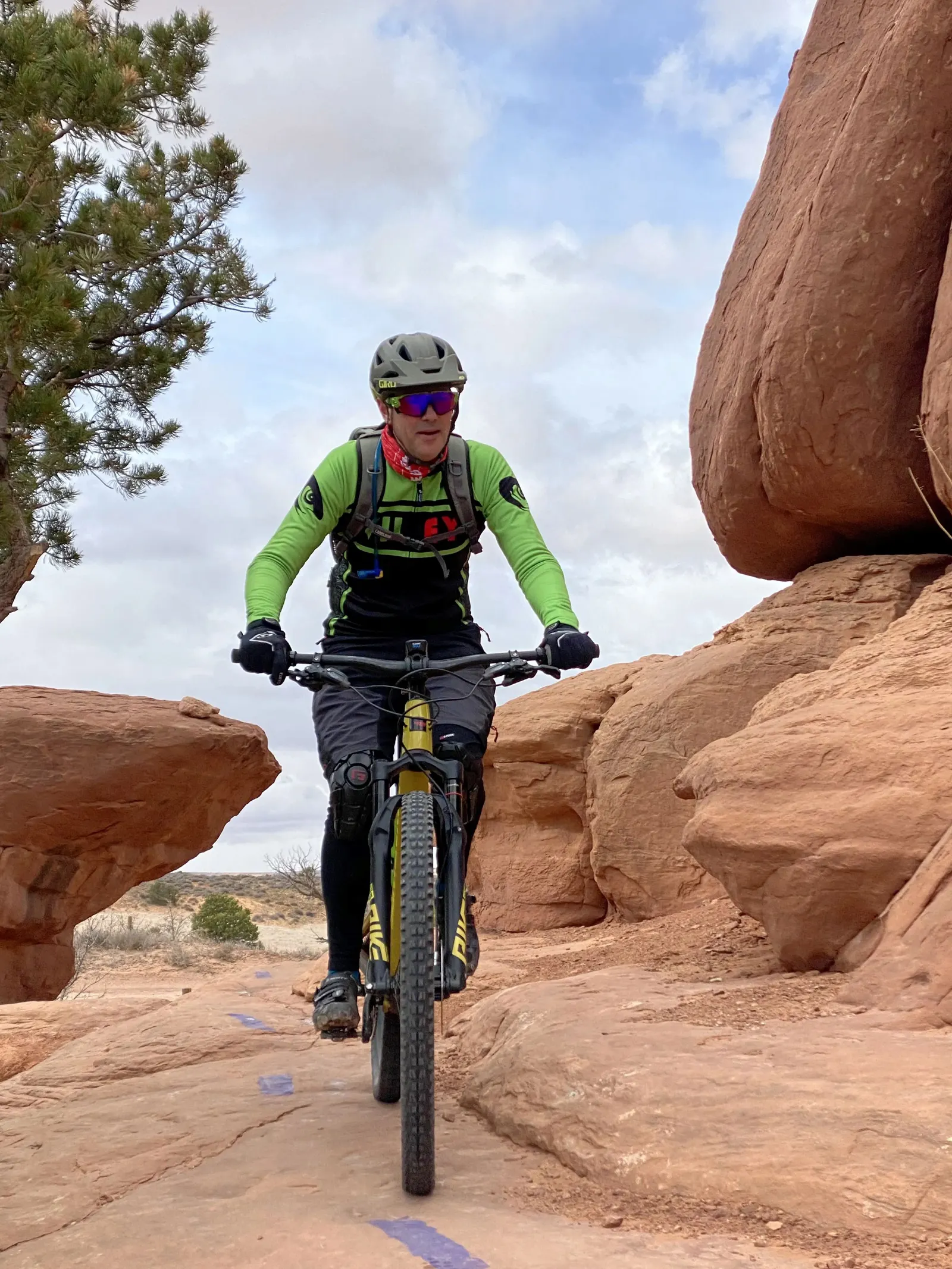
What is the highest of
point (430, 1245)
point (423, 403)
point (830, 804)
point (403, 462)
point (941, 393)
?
point (941, 393)

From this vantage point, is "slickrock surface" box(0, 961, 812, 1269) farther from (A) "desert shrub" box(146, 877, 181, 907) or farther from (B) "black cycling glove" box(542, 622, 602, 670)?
(A) "desert shrub" box(146, 877, 181, 907)

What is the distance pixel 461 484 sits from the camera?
4.38m

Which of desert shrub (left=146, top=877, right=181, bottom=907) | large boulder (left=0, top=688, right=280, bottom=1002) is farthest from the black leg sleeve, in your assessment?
desert shrub (left=146, top=877, right=181, bottom=907)

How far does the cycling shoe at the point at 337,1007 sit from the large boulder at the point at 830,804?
1571 millimetres

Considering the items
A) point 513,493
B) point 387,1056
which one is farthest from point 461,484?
point 387,1056

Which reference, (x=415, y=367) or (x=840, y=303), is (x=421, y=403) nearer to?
(x=415, y=367)

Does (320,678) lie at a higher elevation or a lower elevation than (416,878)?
higher

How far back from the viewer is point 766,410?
7.72 metres

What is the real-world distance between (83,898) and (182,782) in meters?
1.82

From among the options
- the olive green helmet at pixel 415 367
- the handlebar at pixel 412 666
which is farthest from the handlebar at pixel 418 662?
the olive green helmet at pixel 415 367

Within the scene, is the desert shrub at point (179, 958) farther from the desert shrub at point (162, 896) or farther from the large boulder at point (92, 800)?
the desert shrub at point (162, 896)

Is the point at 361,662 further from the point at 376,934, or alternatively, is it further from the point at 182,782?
the point at 182,782

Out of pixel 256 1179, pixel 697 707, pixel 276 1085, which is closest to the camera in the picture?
pixel 256 1179

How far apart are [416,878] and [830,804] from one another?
6.07 ft
